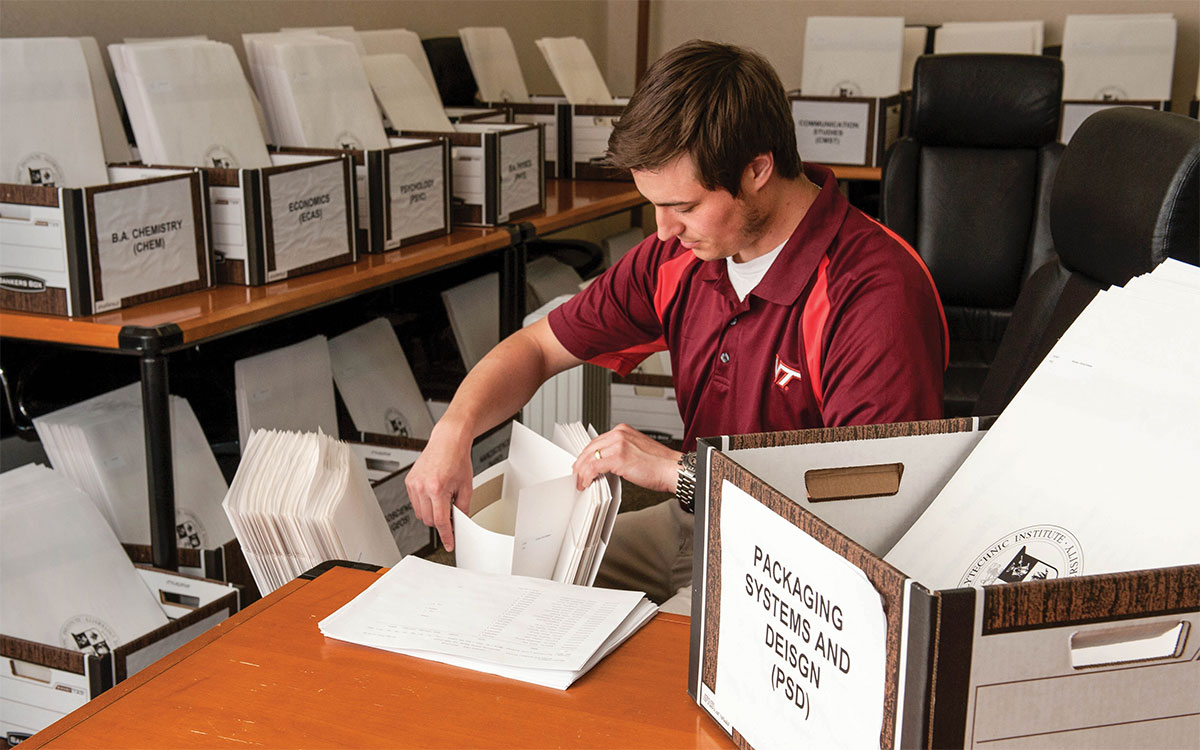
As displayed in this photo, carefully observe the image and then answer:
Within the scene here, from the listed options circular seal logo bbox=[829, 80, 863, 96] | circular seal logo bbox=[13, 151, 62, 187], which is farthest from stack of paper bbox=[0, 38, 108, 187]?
circular seal logo bbox=[829, 80, 863, 96]

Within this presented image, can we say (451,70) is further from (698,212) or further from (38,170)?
(698,212)

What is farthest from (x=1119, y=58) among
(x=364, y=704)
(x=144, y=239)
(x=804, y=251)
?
(x=364, y=704)

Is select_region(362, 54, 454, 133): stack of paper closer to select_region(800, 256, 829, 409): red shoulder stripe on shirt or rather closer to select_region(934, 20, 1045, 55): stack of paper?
select_region(800, 256, 829, 409): red shoulder stripe on shirt

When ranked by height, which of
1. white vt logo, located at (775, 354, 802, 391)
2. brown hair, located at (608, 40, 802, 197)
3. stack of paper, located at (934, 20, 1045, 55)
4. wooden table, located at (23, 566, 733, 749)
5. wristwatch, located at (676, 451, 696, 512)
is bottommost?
wooden table, located at (23, 566, 733, 749)

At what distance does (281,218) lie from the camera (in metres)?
2.15

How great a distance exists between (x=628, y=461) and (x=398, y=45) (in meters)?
2.58

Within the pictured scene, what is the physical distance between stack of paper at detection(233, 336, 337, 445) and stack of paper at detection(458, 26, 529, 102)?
1.56 m

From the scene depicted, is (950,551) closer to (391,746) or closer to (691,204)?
(391,746)

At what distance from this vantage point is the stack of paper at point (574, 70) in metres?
3.82

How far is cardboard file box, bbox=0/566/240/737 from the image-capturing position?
1586mm

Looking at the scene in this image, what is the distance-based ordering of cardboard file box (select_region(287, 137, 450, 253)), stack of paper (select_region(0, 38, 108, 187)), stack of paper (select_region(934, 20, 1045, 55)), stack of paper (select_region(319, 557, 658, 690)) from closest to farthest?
stack of paper (select_region(319, 557, 658, 690))
stack of paper (select_region(0, 38, 108, 187))
cardboard file box (select_region(287, 137, 450, 253))
stack of paper (select_region(934, 20, 1045, 55))

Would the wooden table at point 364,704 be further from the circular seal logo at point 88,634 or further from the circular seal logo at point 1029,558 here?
the circular seal logo at point 88,634

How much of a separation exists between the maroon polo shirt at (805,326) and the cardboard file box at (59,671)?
0.86 metres

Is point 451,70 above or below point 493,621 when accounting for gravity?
above
